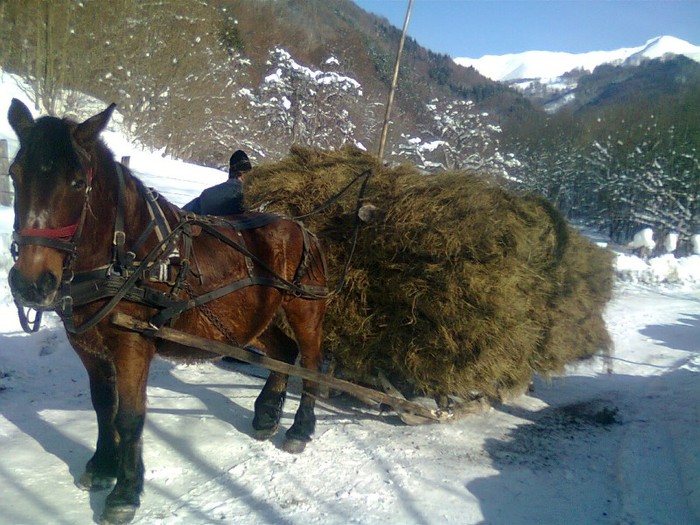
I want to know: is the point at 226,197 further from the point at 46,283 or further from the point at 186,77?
the point at 186,77

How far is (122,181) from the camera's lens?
2.68 meters

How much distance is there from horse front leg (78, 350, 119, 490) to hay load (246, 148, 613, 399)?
5.56 feet

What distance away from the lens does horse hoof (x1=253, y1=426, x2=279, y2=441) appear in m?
3.78

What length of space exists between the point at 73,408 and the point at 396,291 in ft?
8.18

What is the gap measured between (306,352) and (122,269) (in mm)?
1652

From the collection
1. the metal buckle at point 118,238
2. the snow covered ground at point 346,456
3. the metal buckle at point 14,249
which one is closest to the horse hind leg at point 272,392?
the snow covered ground at point 346,456

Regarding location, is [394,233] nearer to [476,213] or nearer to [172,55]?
[476,213]

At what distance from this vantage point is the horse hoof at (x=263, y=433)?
12.4 feet

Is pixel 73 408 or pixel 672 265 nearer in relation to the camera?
pixel 73 408

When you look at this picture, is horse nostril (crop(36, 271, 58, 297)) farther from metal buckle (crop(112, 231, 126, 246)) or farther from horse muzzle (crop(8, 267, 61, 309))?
metal buckle (crop(112, 231, 126, 246))

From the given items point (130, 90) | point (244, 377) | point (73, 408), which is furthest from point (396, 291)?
point (130, 90)

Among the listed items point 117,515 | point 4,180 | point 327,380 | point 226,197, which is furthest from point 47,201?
point 4,180

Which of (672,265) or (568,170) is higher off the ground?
(568,170)

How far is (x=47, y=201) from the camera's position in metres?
2.28
